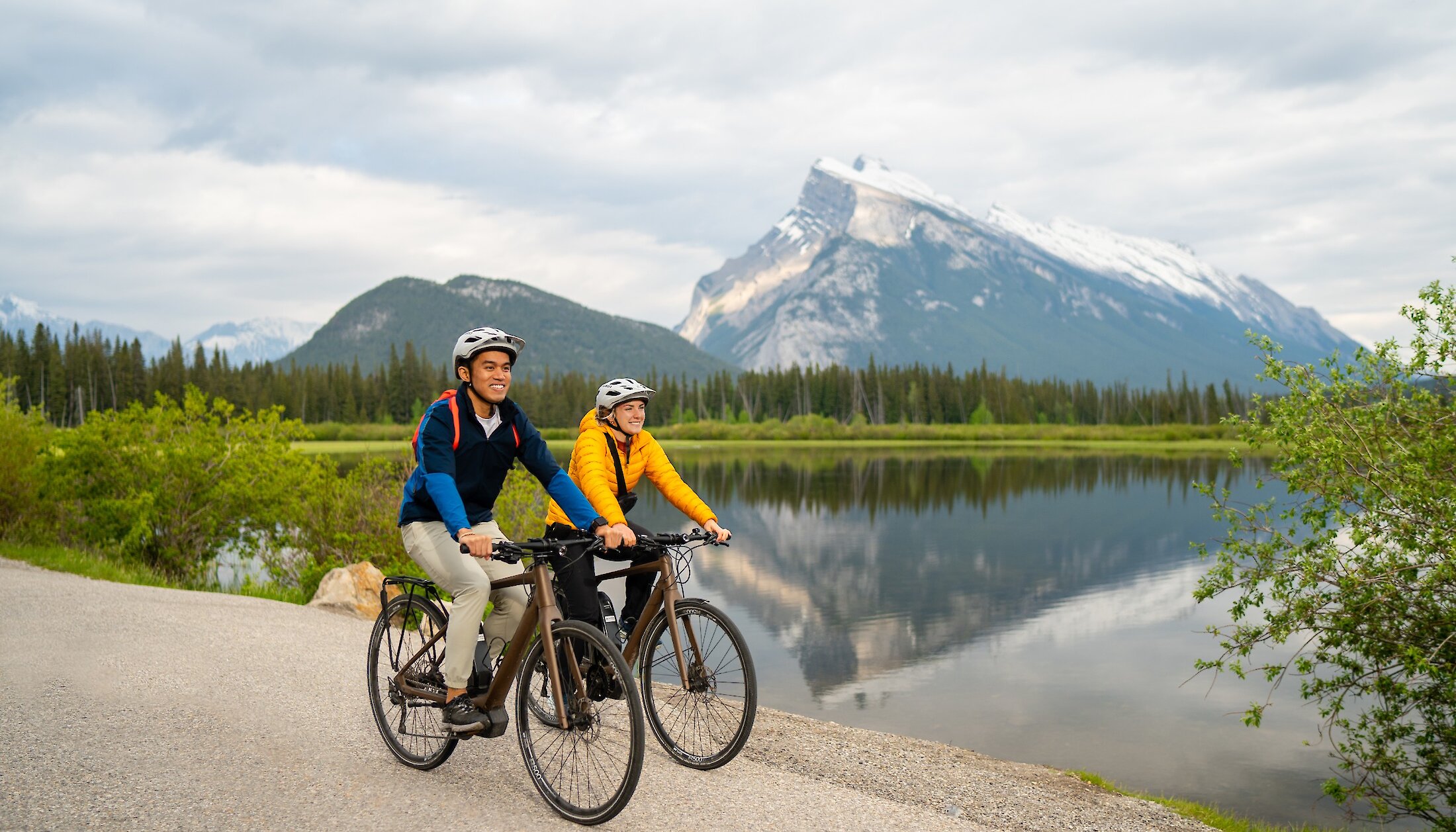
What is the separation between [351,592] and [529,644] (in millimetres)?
8308

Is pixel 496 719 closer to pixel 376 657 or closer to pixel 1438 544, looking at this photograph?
pixel 376 657

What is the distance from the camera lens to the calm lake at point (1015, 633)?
489 inches

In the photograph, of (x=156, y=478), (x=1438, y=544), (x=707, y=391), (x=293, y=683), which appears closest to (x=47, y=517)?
(x=156, y=478)

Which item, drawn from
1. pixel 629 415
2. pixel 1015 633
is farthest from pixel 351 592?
pixel 1015 633

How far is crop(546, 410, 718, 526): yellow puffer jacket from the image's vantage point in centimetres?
704

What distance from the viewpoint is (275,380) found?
14750 centimetres

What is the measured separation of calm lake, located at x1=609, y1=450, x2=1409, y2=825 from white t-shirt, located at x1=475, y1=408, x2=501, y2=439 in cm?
866

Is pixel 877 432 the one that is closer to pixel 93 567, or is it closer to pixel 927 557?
pixel 927 557

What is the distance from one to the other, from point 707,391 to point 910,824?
186 metres

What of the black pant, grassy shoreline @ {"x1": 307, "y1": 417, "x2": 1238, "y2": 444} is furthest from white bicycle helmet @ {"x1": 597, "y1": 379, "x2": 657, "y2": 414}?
grassy shoreline @ {"x1": 307, "y1": 417, "x2": 1238, "y2": 444}

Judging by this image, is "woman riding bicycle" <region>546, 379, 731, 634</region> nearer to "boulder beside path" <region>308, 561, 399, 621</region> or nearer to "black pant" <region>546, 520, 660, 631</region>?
"black pant" <region>546, 520, 660, 631</region>

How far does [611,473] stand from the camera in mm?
7285

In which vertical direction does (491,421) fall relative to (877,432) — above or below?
above

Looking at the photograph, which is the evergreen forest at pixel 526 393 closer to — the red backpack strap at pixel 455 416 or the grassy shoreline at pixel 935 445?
the grassy shoreline at pixel 935 445
